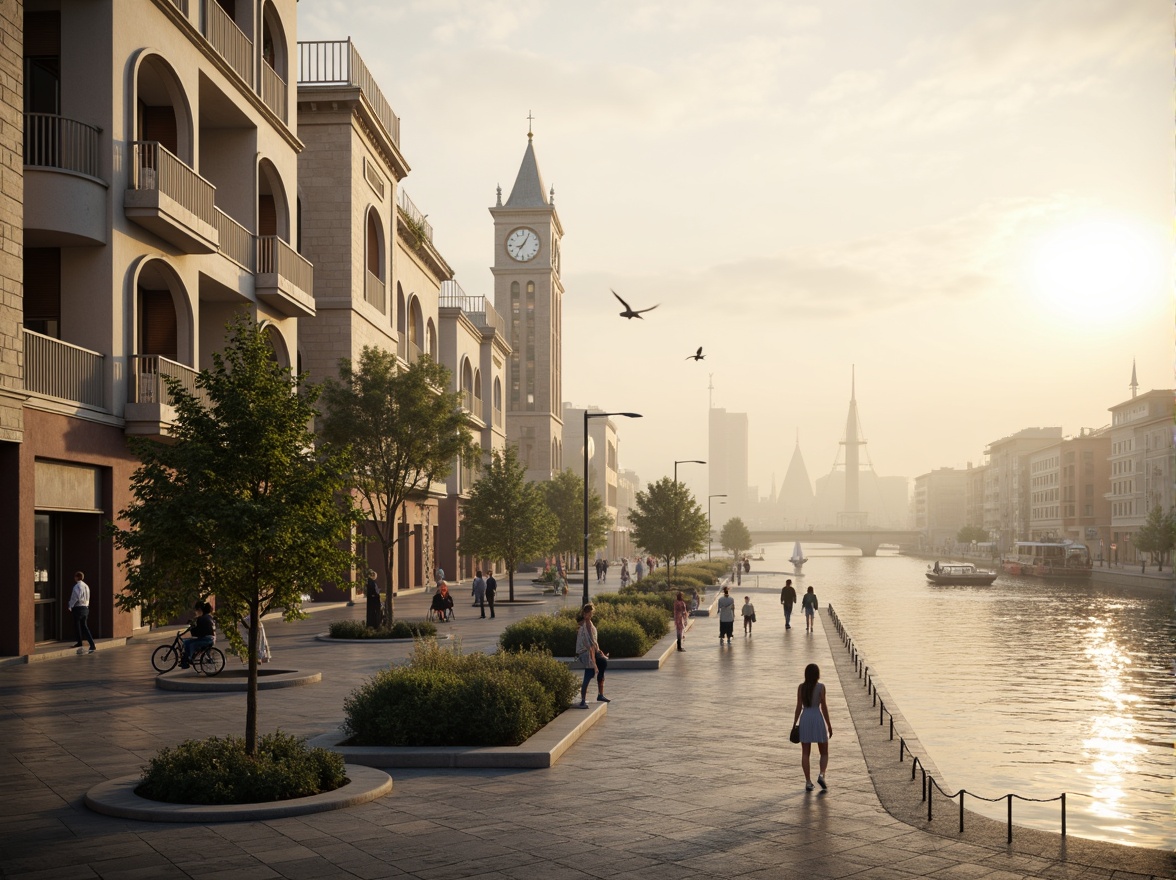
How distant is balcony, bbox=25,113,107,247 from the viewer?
24719 mm

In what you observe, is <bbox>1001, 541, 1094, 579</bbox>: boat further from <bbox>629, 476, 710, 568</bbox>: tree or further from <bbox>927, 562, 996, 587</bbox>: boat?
<bbox>629, 476, 710, 568</bbox>: tree

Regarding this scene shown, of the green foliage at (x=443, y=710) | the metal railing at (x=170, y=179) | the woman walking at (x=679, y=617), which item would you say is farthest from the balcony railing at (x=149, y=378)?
the green foliage at (x=443, y=710)

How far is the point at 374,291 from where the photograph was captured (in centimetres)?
4794

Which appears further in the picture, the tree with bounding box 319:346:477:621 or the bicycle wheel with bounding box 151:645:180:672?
the tree with bounding box 319:346:477:621

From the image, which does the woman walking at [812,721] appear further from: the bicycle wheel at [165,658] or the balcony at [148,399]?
the balcony at [148,399]

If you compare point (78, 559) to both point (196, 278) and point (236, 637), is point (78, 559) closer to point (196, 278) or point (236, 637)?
point (196, 278)

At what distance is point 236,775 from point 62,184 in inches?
720

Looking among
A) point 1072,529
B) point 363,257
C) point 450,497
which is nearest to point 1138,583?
point 450,497

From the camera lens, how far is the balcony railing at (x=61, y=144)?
83.1 feet

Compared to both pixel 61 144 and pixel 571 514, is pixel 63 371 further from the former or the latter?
pixel 571 514

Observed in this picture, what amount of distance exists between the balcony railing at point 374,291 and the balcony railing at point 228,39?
42.0 feet

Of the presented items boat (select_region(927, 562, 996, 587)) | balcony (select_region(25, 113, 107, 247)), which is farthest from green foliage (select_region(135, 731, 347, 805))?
boat (select_region(927, 562, 996, 587))

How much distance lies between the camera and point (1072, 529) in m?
150

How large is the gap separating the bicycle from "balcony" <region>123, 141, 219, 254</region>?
1054 cm
